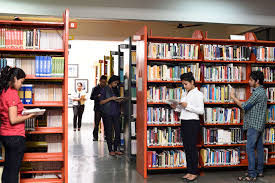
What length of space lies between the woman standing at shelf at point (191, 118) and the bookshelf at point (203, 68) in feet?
1.56

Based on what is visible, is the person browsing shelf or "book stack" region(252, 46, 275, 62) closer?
the person browsing shelf

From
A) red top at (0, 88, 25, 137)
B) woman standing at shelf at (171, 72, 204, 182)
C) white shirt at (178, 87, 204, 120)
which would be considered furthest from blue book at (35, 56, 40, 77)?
white shirt at (178, 87, 204, 120)

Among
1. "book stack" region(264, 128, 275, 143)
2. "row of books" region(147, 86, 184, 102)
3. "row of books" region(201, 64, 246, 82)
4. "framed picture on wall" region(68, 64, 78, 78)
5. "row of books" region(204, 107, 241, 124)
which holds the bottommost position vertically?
"book stack" region(264, 128, 275, 143)

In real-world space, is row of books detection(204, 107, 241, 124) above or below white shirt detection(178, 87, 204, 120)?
below

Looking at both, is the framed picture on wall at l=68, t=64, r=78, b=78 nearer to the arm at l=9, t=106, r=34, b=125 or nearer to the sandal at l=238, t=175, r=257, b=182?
the sandal at l=238, t=175, r=257, b=182

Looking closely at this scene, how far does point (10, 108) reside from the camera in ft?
13.1

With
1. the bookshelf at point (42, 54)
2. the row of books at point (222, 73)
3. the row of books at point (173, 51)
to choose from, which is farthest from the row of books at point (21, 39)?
the row of books at point (222, 73)

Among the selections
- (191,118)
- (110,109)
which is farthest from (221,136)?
(110,109)

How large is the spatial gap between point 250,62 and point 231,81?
0.53 metres

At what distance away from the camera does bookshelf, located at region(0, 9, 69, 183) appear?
4.70 m

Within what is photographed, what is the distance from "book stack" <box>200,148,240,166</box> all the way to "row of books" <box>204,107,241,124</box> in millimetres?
538

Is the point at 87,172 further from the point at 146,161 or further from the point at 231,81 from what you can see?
the point at 231,81

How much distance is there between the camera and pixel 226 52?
6.00 metres

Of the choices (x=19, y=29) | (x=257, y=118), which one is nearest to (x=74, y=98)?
(x=19, y=29)
